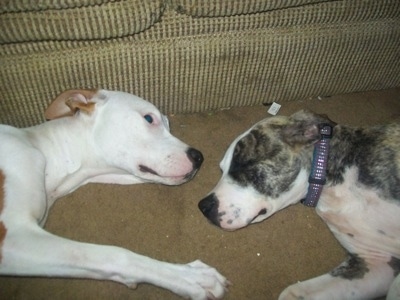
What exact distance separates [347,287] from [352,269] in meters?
0.14

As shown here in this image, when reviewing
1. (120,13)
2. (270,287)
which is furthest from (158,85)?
(270,287)

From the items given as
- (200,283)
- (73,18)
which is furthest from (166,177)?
(73,18)

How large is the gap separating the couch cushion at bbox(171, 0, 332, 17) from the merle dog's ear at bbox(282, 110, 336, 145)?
0.75 metres

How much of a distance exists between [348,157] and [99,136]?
4.91ft

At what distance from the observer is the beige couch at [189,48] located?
2.16 meters

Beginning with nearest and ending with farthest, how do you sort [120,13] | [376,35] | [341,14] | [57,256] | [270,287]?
[57,256] → [120,13] → [270,287] → [341,14] → [376,35]

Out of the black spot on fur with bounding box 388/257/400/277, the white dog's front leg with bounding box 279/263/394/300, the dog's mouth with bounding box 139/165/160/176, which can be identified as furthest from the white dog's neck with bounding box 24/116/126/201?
the black spot on fur with bounding box 388/257/400/277

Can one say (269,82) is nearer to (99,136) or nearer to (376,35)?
(376,35)

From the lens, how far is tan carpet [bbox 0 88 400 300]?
231cm

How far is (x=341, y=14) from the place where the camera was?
2645 millimetres

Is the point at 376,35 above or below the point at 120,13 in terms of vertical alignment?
below

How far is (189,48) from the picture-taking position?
2.57m

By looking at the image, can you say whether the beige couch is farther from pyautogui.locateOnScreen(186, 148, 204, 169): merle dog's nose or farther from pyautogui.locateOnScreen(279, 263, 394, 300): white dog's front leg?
pyautogui.locateOnScreen(279, 263, 394, 300): white dog's front leg

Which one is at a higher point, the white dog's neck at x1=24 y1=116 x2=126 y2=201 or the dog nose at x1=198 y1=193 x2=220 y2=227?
the white dog's neck at x1=24 y1=116 x2=126 y2=201
